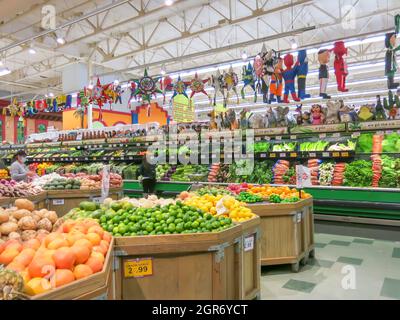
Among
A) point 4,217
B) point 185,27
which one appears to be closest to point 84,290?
point 4,217

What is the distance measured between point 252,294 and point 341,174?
355cm

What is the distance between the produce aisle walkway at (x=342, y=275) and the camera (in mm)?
3617

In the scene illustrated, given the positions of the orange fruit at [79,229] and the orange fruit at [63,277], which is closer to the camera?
→ the orange fruit at [63,277]

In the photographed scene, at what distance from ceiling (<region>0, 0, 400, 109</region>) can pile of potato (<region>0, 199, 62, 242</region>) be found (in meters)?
6.83

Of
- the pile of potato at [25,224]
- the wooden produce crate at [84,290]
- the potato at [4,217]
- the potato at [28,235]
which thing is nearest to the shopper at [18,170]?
the pile of potato at [25,224]

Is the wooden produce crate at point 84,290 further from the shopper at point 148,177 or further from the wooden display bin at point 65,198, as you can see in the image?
the shopper at point 148,177

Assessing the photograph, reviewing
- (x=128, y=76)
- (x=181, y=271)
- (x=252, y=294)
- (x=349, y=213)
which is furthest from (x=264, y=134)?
(x=128, y=76)

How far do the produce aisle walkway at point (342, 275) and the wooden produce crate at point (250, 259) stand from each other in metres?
0.32

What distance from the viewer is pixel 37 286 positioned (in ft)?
5.38

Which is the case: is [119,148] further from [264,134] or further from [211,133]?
[264,134]

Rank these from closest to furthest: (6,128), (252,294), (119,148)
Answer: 1. (252,294)
2. (119,148)
3. (6,128)

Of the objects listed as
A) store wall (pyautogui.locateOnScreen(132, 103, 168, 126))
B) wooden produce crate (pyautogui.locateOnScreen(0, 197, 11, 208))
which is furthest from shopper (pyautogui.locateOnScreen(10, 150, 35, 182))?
store wall (pyautogui.locateOnScreen(132, 103, 168, 126))

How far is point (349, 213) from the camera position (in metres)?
5.78

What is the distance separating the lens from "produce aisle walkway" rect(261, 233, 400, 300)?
11.9ft
